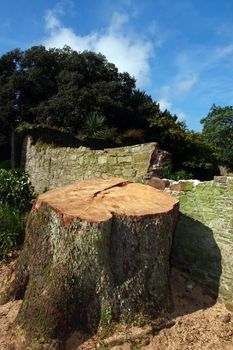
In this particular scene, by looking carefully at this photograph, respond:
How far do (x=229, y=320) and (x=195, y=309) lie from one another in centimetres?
40

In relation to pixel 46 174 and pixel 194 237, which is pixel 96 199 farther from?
pixel 46 174

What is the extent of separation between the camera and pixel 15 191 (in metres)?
8.48

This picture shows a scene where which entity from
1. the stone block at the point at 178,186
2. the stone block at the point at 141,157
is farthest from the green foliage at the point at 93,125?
the stone block at the point at 178,186

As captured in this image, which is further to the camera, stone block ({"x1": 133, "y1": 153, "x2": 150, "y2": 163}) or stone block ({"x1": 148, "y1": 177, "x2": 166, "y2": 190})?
stone block ({"x1": 133, "y1": 153, "x2": 150, "y2": 163})

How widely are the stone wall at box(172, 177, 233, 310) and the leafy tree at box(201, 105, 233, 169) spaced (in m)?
25.9

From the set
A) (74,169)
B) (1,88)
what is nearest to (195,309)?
(74,169)

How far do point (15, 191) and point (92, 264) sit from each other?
189 inches

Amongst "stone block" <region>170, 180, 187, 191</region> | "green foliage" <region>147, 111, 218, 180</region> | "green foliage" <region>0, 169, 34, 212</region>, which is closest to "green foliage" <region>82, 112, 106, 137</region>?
"green foliage" <region>147, 111, 218, 180</region>

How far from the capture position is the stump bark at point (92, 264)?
4059 mm

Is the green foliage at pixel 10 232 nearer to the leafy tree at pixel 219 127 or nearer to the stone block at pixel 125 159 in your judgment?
the stone block at pixel 125 159

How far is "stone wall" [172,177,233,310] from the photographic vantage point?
494 centimetres

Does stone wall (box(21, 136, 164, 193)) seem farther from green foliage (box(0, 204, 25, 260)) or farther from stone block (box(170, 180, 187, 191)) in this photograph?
green foliage (box(0, 204, 25, 260))

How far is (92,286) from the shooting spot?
413 cm

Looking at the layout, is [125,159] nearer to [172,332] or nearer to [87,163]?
[87,163]
